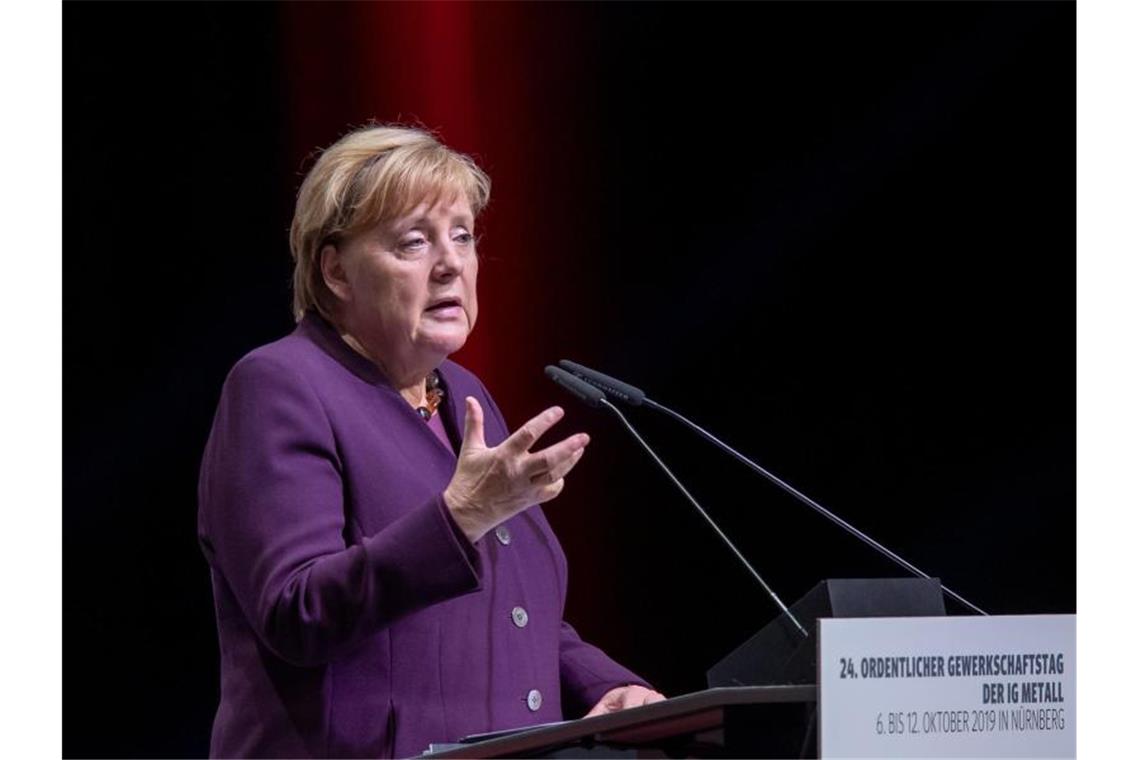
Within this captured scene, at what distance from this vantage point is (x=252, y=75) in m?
2.96

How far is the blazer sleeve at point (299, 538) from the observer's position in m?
1.65

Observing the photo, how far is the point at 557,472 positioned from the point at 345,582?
0.28 metres

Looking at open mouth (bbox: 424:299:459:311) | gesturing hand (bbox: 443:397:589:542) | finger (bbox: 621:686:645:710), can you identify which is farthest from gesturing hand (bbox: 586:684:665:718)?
open mouth (bbox: 424:299:459:311)

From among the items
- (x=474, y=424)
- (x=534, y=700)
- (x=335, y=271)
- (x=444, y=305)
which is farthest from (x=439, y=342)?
(x=534, y=700)

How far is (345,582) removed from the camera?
65.4 inches

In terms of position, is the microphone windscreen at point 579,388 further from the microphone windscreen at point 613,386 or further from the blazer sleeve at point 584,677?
the blazer sleeve at point 584,677

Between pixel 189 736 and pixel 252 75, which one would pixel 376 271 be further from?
pixel 189 736

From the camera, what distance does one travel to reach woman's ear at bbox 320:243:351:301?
2.06 meters

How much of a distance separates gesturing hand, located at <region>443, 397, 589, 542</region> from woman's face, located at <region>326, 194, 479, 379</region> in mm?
382

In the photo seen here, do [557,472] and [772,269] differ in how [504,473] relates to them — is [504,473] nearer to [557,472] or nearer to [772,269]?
[557,472]

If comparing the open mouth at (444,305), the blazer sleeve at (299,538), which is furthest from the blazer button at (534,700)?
the open mouth at (444,305)

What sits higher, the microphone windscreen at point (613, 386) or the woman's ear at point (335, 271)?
the woman's ear at point (335, 271)

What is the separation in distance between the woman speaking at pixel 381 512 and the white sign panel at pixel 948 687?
1.18ft

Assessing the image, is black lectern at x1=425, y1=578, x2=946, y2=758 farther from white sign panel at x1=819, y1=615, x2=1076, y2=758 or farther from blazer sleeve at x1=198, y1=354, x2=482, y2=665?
blazer sleeve at x1=198, y1=354, x2=482, y2=665
